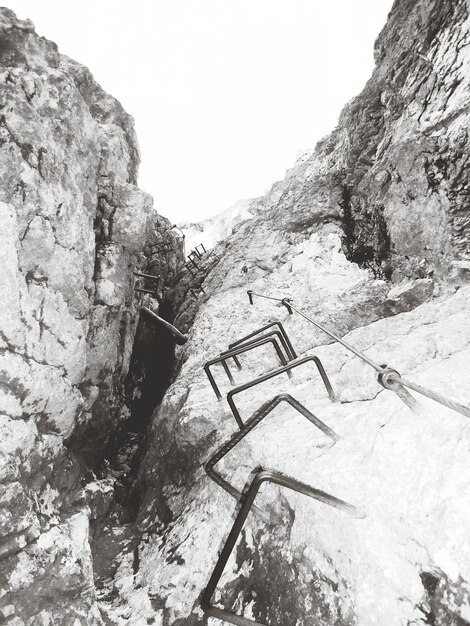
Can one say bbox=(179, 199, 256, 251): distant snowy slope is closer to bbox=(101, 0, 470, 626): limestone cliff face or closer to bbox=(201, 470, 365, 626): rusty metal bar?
bbox=(101, 0, 470, 626): limestone cliff face

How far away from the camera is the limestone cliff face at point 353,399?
191cm

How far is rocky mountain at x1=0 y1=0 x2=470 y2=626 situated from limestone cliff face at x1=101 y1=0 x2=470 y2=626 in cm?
2

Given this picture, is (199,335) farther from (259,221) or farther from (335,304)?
(259,221)

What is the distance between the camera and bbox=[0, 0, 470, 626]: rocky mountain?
2053mm

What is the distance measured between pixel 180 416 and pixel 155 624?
213cm

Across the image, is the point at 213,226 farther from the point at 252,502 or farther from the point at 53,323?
the point at 252,502

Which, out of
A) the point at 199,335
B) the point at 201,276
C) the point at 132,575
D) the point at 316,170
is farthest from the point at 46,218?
the point at 316,170

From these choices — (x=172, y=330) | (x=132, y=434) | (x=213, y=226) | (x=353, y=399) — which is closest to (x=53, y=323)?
(x=132, y=434)

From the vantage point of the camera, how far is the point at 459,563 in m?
1.66

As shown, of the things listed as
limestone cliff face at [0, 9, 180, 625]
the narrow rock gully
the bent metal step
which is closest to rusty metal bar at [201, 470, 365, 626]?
limestone cliff face at [0, 9, 180, 625]

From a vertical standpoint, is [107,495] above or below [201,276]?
below

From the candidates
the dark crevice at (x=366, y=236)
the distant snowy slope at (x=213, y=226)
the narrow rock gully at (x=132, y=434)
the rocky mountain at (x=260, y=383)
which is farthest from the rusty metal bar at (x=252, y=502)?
the distant snowy slope at (x=213, y=226)

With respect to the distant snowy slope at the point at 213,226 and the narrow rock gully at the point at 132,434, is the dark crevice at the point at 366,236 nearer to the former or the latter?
the narrow rock gully at the point at 132,434

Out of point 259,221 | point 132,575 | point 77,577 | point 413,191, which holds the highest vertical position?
point 259,221
